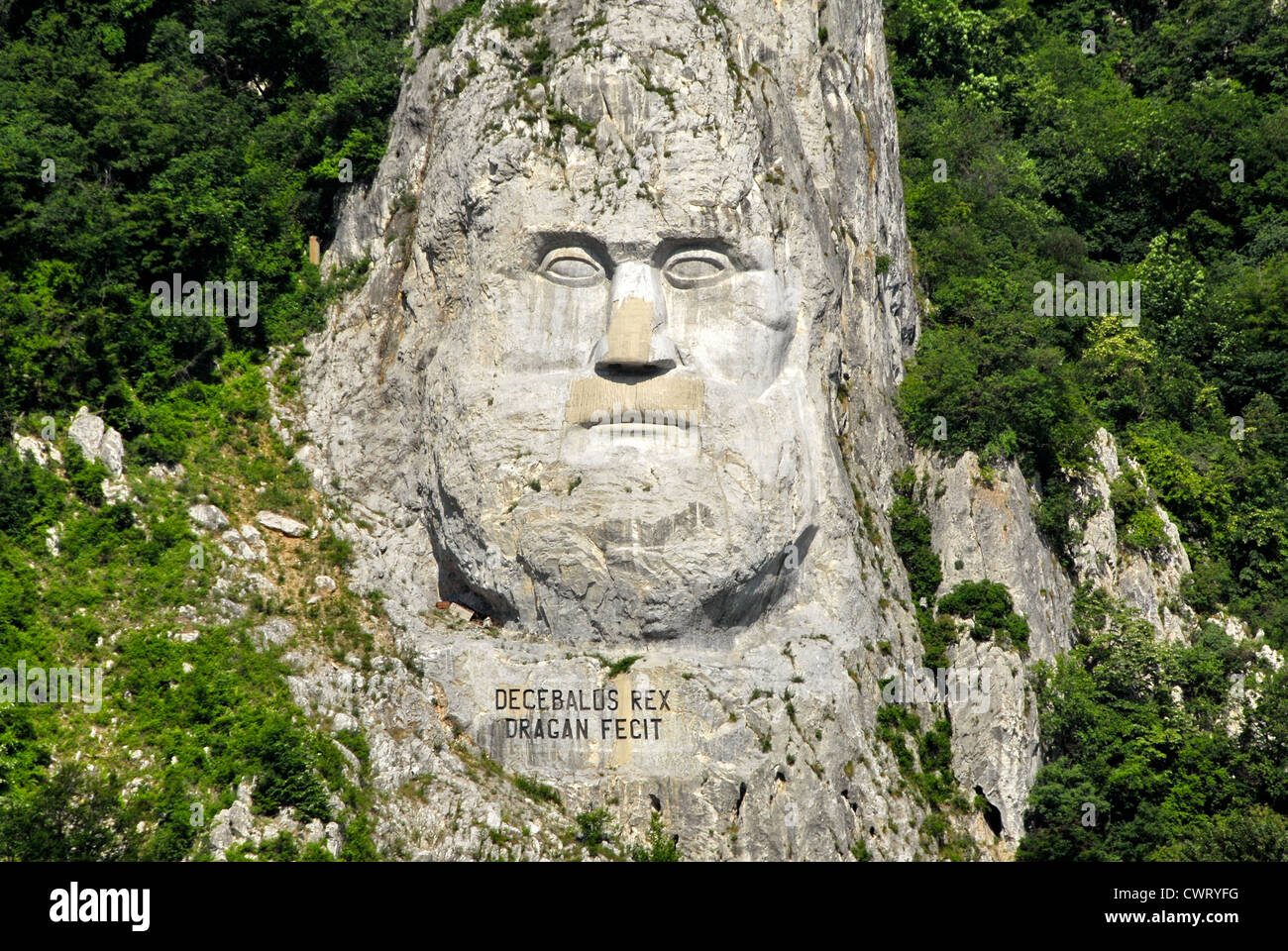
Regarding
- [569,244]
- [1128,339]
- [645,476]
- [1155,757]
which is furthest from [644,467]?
[1128,339]

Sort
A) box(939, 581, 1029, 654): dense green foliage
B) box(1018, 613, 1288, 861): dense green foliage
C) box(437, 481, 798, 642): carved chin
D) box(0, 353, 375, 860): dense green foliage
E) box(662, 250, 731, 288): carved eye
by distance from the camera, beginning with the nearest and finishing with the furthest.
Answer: box(0, 353, 375, 860): dense green foliage → box(437, 481, 798, 642): carved chin → box(1018, 613, 1288, 861): dense green foliage → box(662, 250, 731, 288): carved eye → box(939, 581, 1029, 654): dense green foliage

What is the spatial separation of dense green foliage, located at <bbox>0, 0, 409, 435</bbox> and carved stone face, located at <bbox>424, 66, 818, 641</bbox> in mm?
5341

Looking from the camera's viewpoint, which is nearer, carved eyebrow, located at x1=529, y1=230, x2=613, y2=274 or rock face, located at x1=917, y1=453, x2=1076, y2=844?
rock face, located at x1=917, y1=453, x2=1076, y2=844

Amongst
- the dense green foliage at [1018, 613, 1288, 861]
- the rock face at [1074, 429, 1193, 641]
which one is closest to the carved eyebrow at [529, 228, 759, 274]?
the rock face at [1074, 429, 1193, 641]

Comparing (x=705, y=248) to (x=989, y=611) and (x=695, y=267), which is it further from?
(x=989, y=611)

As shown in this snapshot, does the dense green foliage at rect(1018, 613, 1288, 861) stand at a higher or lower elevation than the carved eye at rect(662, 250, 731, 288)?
lower

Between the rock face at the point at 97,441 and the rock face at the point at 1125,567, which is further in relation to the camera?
the rock face at the point at 1125,567

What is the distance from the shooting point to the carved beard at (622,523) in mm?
35094

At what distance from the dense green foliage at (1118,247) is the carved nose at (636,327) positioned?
7.00m

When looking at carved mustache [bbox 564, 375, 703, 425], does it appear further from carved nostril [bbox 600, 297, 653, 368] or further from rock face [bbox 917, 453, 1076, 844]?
rock face [bbox 917, 453, 1076, 844]

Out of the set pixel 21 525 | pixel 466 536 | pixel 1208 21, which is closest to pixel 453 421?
pixel 466 536

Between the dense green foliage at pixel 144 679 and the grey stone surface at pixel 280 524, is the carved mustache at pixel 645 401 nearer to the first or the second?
the dense green foliage at pixel 144 679

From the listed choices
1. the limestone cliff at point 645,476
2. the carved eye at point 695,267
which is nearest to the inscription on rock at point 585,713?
the limestone cliff at point 645,476

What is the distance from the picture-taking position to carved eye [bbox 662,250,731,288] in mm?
37000
